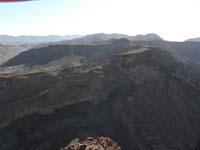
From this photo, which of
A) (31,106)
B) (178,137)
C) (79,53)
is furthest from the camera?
(79,53)

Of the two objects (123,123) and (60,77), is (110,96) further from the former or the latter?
(60,77)

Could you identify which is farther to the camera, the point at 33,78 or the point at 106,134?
the point at 33,78

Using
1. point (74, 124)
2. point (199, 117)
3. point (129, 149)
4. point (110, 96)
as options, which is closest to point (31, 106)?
point (74, 124)

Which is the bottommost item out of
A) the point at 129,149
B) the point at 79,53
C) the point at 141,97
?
the point at 79,53

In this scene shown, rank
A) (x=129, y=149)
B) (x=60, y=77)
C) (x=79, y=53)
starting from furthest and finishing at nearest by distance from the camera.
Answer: (x=79, y=53)
(x=60, y=77)
(x=129, y=149)

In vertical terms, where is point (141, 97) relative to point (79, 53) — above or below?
above

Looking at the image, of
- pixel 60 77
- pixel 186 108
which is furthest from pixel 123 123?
pixel 60 77
